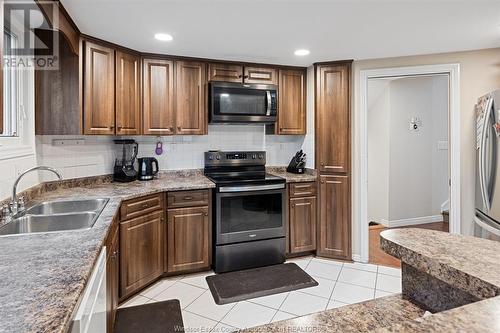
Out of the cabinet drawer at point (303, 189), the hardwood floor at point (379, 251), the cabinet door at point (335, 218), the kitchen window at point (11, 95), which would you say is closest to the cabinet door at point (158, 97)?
the kitchen window at point (11, 95)

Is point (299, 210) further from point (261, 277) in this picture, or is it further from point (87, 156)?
point (87, 156)

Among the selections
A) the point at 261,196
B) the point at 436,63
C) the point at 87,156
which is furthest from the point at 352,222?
the point at 87,156

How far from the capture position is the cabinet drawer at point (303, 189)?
3277mm

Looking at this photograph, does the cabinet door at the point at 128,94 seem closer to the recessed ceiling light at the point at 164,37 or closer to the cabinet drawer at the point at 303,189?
the recessed ceiling light at the point at 164,37

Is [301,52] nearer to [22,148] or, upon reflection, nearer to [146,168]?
[146,168]

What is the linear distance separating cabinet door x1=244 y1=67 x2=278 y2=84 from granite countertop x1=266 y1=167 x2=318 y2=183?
42.4 inches

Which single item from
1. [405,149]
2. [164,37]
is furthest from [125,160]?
[405,149]

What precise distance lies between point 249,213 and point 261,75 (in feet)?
5.15

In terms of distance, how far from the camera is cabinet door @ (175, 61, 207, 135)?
3.11m

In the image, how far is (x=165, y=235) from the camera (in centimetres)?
279

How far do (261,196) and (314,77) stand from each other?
58.7 inches

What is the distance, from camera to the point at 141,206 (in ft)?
8.18

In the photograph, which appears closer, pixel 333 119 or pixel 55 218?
pixel 55 218

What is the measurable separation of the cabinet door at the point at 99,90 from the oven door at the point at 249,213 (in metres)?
1.21
